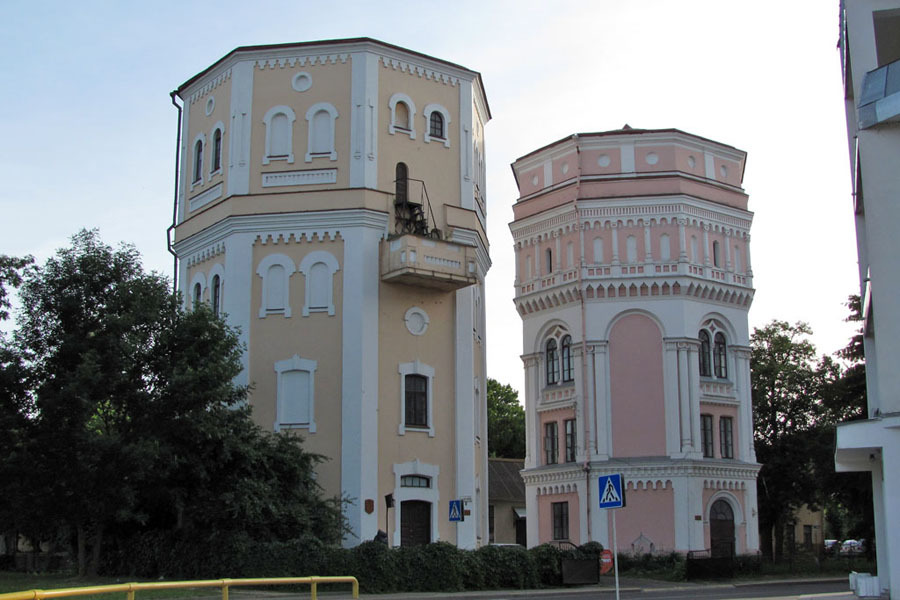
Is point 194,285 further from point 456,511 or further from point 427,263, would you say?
point 456,511

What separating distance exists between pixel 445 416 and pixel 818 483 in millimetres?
24547

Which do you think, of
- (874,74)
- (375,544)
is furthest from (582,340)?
(874,74)

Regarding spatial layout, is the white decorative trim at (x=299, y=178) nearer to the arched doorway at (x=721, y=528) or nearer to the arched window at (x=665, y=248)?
the arched window at (x=665, y=248)

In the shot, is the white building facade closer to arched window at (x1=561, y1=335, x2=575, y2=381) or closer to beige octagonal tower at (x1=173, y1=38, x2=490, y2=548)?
beige octagonal tower at (x1=173, y1=38, x2=490, y2=548)

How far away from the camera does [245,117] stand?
35.5 m

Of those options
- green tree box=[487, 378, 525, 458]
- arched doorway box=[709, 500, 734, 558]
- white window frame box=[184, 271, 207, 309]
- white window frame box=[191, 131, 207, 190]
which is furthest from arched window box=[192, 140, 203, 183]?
green tree box=[487, 378, 525, 458]

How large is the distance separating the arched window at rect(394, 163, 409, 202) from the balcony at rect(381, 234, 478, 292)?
5.98 ft

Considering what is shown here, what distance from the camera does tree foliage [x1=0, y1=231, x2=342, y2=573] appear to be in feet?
88.3

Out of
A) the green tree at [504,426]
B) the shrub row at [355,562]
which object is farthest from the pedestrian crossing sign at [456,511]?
the green tree at [504,426]

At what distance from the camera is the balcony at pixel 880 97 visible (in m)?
22.5

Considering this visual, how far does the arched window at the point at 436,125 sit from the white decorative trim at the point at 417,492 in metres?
11.2

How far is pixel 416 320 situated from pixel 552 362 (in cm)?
1807

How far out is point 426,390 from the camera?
34594 mm

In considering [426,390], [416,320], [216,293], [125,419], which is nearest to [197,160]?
[216,293]
